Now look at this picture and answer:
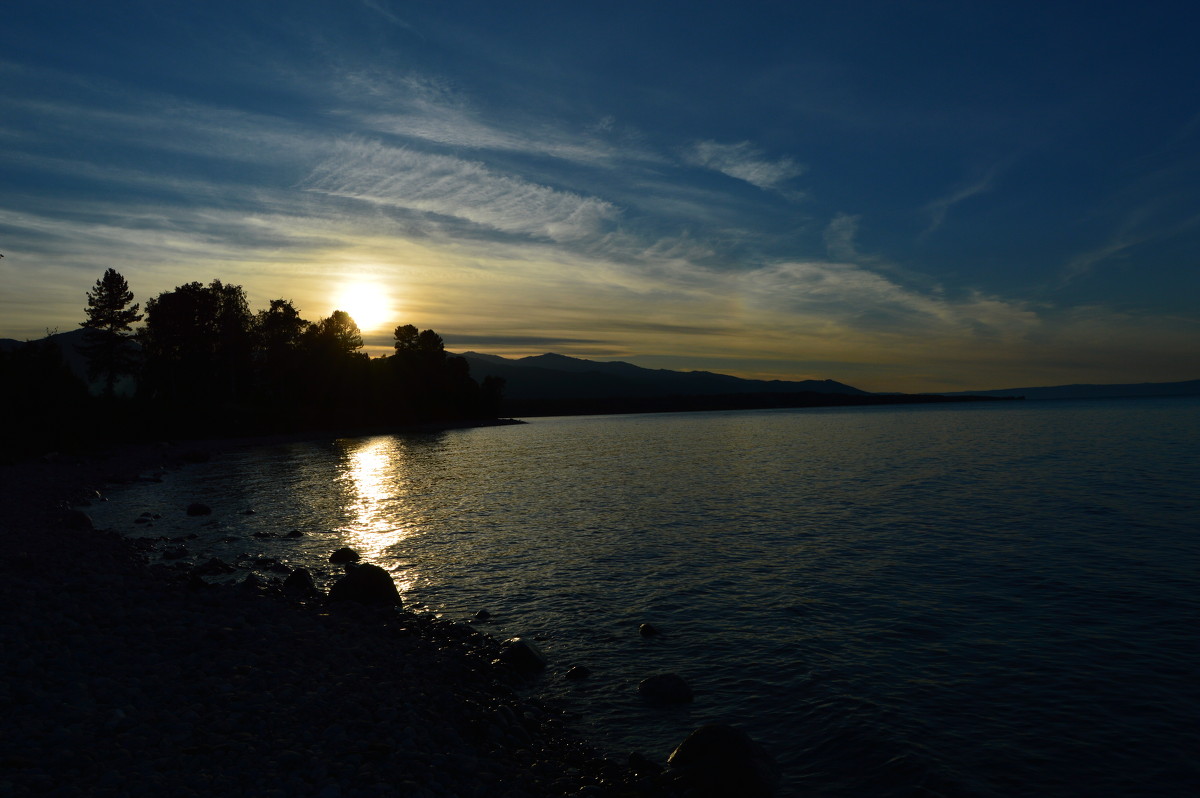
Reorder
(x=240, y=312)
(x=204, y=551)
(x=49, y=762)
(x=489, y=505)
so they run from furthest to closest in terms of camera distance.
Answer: (x=240, y=312) → (x=489, y=505) → (x=204, y=551) → (x=49, y=762)

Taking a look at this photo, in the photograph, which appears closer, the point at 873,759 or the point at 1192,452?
the point at 873,759

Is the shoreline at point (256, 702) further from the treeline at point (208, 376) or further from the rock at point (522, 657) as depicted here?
the treeline at point (208, 376)

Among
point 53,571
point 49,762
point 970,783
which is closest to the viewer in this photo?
point 49,762

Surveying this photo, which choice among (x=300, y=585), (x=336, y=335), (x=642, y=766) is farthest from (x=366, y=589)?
(x=336, y=335)

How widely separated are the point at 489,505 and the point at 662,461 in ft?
118

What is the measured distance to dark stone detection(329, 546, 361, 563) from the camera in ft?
88.1

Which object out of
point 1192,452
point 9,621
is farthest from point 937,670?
point 1192,452

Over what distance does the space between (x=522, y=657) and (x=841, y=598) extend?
11193mm

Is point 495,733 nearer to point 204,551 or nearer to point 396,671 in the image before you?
A: point 396,671

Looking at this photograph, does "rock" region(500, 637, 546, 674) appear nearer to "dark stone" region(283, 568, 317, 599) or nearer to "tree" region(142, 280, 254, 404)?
"dark stone" region(283, 568, 317, 599)

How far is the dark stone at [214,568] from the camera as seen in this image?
24.3 metres

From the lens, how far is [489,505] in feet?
137

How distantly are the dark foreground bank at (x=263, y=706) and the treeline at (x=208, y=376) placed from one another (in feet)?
208

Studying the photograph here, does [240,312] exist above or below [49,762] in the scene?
above
